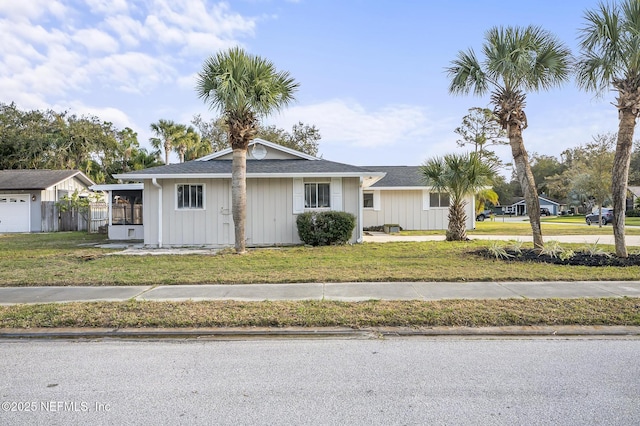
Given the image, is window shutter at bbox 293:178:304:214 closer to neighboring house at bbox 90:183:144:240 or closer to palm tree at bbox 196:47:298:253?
palm tree at bbox 196:47:298:253

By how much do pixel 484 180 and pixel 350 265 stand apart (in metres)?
7.56

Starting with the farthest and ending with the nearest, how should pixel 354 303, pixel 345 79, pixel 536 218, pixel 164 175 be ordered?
pixel 345 79 < pixel 164 175 < pixel 536 218 < pixel 354 303

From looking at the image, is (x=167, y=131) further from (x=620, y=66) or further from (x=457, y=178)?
(x=620, y=66)

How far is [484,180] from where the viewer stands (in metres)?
14.4

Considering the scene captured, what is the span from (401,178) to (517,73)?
12207 millimetres

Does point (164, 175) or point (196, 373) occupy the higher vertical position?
point (164, 175)

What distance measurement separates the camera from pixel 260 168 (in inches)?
566

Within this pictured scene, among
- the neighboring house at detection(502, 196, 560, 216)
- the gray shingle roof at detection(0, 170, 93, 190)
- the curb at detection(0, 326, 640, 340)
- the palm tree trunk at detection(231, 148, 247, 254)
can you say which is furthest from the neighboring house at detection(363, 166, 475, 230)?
the neighboring house at detection(502, 196, 560, 216)

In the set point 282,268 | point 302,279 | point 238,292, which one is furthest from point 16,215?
point 302,279

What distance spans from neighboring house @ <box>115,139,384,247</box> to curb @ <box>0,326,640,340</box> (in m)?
9.28

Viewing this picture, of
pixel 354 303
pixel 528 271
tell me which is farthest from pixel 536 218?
pixel 354 303

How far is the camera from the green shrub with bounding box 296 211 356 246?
529 inches

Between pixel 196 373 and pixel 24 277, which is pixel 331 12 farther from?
pixel 196 373

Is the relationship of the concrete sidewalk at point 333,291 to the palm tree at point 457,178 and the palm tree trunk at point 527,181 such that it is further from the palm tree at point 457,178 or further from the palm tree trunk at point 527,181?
the palm tree at point 457,178
